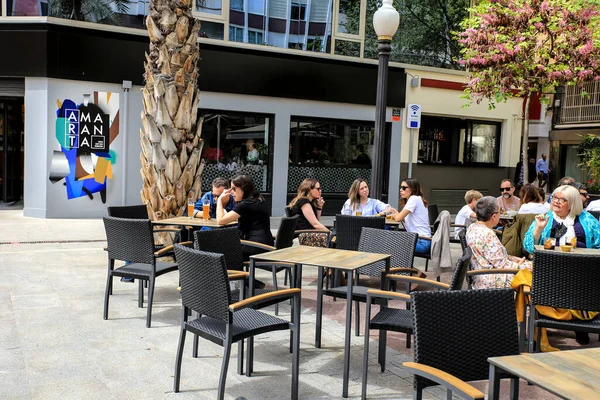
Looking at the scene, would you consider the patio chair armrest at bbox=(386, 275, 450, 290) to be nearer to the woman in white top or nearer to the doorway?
the woman in white top

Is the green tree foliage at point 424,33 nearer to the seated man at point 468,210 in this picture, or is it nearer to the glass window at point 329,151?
the glass window at point 329,151

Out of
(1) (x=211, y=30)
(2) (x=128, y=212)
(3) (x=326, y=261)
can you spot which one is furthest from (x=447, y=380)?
(1) (x=211, y=30)

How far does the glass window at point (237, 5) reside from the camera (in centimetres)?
1530

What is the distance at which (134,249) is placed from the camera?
19.7ft

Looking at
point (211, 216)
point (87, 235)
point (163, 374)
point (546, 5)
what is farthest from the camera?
point (546, 5)

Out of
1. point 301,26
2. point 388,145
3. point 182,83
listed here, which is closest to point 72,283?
point 182,83

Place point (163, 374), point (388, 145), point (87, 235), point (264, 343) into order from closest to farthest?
point (163, 374) → point (264, 343) → point (87, 235) → point (388, 145)

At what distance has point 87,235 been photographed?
1160 centimetres

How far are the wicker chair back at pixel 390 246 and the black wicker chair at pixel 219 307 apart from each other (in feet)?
4.88

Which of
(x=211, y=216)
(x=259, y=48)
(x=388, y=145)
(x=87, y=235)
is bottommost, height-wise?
(x=87, y=235)

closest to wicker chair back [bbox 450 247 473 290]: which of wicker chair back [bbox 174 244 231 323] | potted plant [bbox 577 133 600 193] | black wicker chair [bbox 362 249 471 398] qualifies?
black wicker chair [bbox 362 249 471 398]

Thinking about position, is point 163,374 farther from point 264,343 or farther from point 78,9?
point 78,9

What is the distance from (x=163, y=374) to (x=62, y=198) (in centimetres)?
1024

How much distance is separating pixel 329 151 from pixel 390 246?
1112 centimetres
